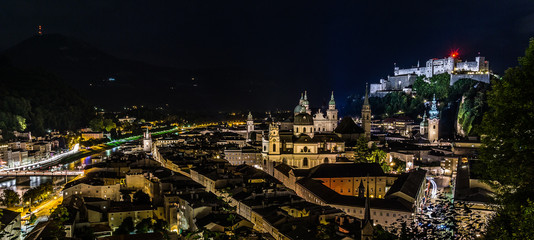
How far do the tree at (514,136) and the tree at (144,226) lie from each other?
1641cm

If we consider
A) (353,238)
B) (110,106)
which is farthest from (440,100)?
(110,106)

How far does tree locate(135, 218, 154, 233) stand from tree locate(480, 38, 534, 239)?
1641 centimetres

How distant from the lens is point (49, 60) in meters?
161

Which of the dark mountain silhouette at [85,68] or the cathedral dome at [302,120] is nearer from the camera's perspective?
the cathedral dome at [302,120]

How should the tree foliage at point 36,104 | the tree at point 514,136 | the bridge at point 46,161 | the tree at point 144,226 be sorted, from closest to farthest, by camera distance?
the tree at point 514,136 < the tree at point 144,226 < the bridge at point 46,161 < the tree foliage at point 36,104

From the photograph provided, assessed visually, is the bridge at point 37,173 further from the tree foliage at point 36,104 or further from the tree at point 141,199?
the tree foliage at point 36,104

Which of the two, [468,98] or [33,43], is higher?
[33,43]

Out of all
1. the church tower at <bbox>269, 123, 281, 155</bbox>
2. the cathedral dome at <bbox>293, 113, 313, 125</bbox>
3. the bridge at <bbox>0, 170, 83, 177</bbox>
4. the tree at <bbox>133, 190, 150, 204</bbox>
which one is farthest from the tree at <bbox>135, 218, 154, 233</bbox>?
the bridge at <bbox>0, 170, 83, 177</bbox>

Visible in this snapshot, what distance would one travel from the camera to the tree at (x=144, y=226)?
831 inches

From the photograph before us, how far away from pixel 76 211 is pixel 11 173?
30.2 meters

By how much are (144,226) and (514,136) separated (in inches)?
694

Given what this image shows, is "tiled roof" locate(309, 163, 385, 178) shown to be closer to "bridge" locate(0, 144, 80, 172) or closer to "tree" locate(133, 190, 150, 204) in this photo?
"tree" locate(133, 190, 150, 204)

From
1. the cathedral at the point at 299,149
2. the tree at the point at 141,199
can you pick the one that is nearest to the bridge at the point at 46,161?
the tree at the point at 141,199

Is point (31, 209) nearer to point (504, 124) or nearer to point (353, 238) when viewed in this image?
point (353, 238)
